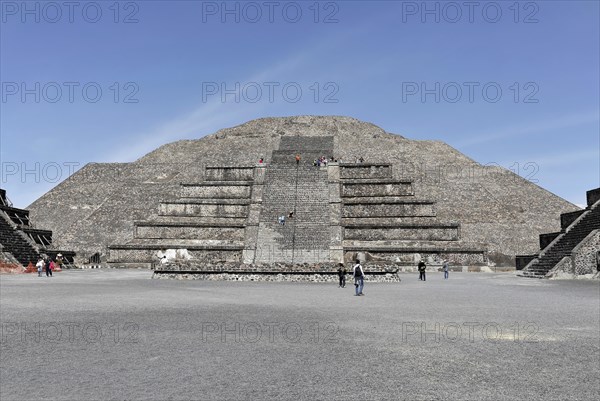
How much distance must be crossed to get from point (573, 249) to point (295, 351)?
19.2m

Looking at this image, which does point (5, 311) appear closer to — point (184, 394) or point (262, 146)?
point (184, 394)

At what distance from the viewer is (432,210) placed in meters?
31.3

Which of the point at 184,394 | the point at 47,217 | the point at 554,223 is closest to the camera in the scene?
the point at 184,394

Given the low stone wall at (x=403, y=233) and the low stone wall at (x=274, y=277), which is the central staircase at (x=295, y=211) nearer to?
the low stone wall at (x=403, y=233)

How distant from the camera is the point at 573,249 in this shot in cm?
2158

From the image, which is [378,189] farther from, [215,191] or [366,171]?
[215,191]

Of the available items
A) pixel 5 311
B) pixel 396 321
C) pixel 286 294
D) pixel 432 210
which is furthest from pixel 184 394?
pixel 432 210

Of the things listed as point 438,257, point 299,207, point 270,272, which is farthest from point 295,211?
point 270,272

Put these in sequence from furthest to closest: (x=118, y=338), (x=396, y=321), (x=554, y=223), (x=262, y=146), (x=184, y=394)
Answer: (x=262, y=146)
(x=554, y=223)
(x=396, y=321)
(x=118, y=338)
(x=184, y=394)

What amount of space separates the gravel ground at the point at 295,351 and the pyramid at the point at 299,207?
10839 mm

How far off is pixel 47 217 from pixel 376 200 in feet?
78.8

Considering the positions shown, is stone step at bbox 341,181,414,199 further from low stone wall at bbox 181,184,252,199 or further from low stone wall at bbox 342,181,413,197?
low stone wall at bbox 181,184,252,199

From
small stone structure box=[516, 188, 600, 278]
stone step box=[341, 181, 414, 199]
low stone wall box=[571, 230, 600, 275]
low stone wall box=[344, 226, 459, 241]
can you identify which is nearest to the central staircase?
stone step box=[341, 181, 414, 199]

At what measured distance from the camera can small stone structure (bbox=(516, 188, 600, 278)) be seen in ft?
69.5
